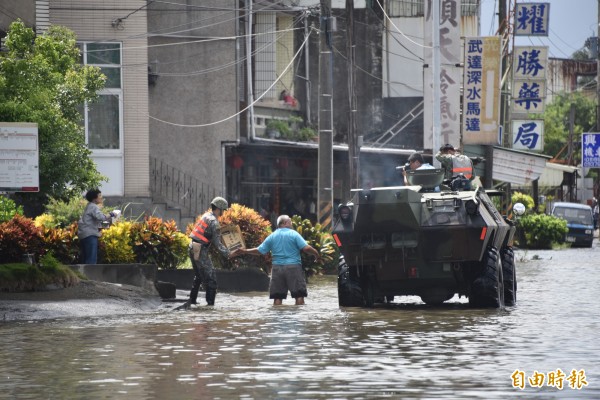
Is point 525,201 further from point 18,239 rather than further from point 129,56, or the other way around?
point 18,239

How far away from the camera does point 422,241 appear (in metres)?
20.9

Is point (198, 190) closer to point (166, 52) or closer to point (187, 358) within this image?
point (166, 52)

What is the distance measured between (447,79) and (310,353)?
2491 cm

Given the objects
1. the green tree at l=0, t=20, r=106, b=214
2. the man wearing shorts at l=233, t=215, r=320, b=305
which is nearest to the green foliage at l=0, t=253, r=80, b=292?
the man wearing shorts at l=233, t=215, r=320, b=305

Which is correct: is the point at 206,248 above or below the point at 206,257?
above

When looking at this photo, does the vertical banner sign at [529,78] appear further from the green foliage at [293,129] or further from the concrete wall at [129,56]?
the concrete wall at [129,56]

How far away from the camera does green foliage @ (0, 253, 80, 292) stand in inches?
825

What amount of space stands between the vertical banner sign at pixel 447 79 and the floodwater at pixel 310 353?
15.8 meters

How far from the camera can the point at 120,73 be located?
127 feet

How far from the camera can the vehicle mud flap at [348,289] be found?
22.0 m

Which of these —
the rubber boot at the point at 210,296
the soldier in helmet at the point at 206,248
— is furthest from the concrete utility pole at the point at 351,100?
the rubber boot at the point at 210,296

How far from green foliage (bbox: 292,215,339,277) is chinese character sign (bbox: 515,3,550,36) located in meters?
17.7

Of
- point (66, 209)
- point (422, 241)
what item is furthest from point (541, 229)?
point (422, 241)

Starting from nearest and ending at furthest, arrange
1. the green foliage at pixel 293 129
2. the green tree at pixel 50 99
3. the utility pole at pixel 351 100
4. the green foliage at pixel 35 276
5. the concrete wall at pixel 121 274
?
the green foliage at pixel 35 276, the concrete wall at pixel 121 274, the green tree at pixel 50 99, the utility pole at pixel 351 100, the green foliage at pixel 293 129
